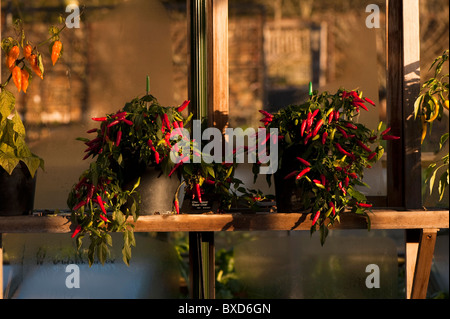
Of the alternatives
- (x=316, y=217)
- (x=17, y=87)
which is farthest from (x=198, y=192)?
(x=17, y=87)

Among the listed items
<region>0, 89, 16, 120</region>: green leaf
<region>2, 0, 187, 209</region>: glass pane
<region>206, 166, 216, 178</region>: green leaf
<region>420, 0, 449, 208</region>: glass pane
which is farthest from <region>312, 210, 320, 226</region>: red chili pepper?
<region>0, 89, 16, 120</region>: green leaf

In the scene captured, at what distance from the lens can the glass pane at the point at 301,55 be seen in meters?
2.36

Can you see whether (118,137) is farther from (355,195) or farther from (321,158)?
(355,195)

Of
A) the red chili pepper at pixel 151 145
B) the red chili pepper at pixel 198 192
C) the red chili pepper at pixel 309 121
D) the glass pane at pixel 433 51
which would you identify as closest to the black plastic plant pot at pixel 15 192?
the red chili pepper at pixel 151 145

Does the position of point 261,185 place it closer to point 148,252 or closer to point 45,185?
point 148,252

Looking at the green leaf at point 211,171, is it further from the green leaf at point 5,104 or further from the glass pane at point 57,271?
the green leaf at point 5,104

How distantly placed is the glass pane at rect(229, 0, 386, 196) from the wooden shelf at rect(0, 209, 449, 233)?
30 cm

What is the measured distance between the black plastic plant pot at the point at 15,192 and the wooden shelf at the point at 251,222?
0.14 meters

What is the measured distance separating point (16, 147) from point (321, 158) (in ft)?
3.52

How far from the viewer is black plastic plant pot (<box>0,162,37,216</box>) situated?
214 cm

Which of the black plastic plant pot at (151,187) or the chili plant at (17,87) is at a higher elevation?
the chili plant at (17,87)

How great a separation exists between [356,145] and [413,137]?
319 mm

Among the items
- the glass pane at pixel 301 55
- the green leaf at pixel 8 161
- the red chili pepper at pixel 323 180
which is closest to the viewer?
the red chili pepper at pixel 323 180

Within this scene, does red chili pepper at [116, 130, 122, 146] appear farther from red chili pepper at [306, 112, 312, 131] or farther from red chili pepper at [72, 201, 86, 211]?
red chili pepper at [306, 112, 312, 131]
